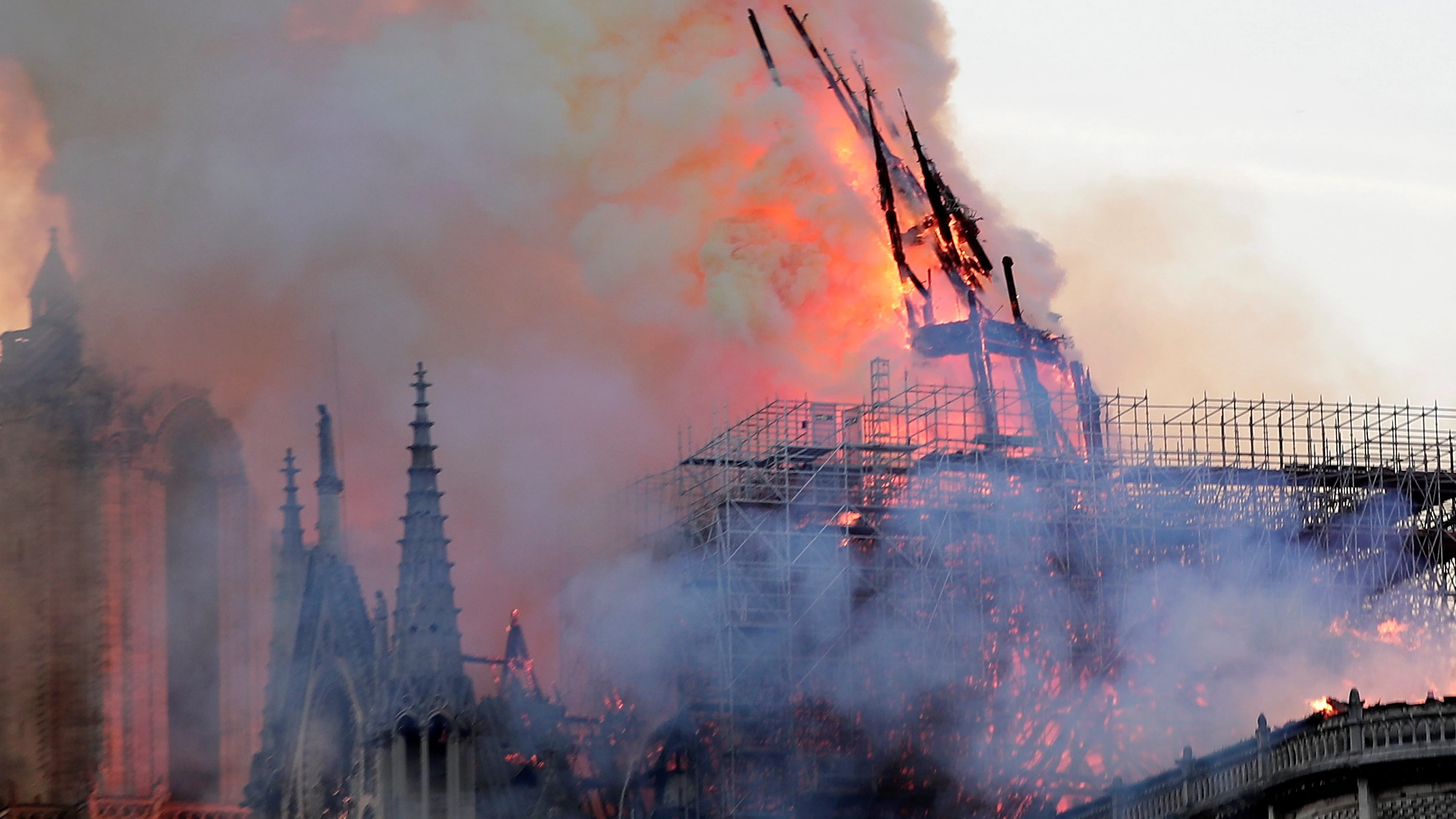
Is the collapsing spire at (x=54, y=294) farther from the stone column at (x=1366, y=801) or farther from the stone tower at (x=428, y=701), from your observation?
the stone column at (x=1366, y=801)

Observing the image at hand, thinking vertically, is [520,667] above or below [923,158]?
below

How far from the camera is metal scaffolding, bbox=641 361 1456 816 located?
7262cm

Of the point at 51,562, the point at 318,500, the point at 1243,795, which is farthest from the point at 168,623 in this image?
the point at 1243,795

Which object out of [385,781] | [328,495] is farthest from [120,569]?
[385,781]

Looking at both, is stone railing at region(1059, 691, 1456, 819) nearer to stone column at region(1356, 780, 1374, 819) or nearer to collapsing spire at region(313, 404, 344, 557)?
stone column at region(1356, 780, 1374, 819)

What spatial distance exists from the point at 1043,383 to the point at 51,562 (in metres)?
26.2

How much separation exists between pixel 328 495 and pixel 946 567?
15.2m

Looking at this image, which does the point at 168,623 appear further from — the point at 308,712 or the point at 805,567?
the point at 805,567

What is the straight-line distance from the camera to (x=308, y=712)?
250ft

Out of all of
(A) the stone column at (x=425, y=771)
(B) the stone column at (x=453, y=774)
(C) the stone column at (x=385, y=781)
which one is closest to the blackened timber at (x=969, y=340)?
(B) the stone column at (x=453, y=774)

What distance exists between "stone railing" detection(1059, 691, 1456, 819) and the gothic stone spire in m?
15.8

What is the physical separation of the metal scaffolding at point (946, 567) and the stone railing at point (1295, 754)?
9.46m

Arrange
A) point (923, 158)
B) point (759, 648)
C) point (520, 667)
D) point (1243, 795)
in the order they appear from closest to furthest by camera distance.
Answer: point (1243, 795)
point (759, 648)
point (520, 667)
point (923, 158)

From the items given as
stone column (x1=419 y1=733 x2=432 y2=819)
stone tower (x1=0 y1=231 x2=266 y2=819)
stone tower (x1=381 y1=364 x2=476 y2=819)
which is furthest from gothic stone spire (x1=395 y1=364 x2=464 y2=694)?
stone tower (x1=0 y1=231 x2=266 y2=819)
